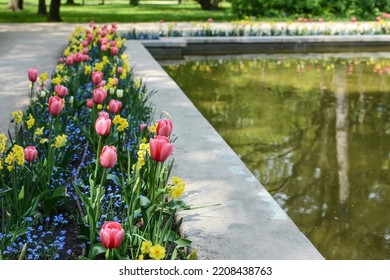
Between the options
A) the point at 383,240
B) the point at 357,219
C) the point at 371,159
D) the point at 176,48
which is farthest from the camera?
the point at 176,48

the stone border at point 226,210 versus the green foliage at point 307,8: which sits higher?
the stone border at point 226,210

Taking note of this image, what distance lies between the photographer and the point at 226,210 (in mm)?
4016

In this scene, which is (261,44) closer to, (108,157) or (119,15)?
(119,15)

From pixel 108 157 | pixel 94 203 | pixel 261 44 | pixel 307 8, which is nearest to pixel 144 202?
pixel 94 203

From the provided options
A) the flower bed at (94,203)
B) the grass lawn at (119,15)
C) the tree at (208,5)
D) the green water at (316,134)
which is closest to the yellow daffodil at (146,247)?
the flower bed at (94,203)

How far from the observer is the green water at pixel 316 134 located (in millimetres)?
4840

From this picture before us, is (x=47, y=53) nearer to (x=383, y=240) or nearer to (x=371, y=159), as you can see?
(x=371, y=159)

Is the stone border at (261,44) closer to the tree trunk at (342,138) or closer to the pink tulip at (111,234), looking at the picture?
the tree trunk at (342,138)

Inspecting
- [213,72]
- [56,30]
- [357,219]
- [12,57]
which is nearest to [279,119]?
[357,219]

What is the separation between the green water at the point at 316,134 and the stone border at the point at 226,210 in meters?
0.56

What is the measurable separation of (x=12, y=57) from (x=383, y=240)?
8.83 m

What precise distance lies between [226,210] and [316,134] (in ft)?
11.6

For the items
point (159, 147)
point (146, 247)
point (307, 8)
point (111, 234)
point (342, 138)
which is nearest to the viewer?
point (111, 234)

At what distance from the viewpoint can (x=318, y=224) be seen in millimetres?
4785
